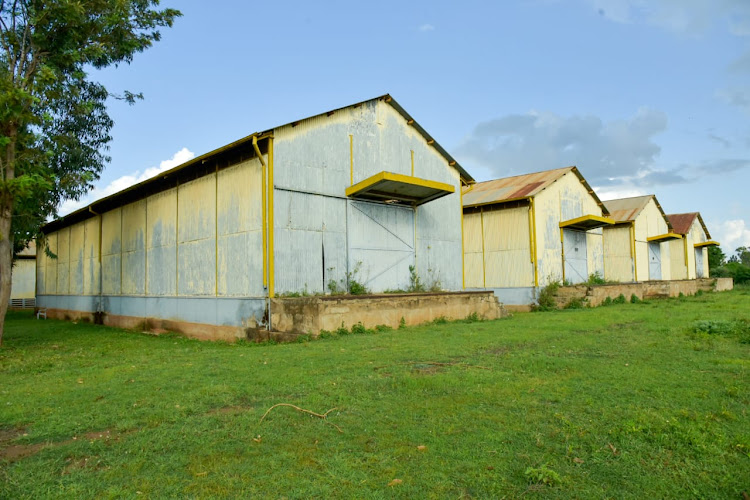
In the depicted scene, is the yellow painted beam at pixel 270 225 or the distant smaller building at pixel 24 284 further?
the distant smaller building at pixel 24 284

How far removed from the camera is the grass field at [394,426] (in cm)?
353

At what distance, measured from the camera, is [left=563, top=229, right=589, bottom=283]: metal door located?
23.3m

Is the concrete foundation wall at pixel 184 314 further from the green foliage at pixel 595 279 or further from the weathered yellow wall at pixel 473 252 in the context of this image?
the green foliage at pixel 595 279

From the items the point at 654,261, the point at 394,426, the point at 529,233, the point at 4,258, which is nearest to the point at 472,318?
the point at 529,233

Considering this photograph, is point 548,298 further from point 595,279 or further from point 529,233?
point 595,279

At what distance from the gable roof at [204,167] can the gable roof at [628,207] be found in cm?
1617

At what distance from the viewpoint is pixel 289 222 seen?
12.9 meters

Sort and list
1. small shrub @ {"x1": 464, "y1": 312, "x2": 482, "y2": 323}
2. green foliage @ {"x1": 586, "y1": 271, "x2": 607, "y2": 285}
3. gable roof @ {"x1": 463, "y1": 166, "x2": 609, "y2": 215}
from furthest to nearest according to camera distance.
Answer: green foliage @ {"x1": 586, "y1": 271, "x2": 607, "y2": 285}
gable roof @ {"x1": 463, "y1": 166, "x2": 609, "y2": 215}
small shrub @ {"x1": 464, "y1": 312, "x2": 482, "y2": 323}

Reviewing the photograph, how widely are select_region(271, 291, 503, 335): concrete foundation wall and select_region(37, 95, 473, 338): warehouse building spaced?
0.79m

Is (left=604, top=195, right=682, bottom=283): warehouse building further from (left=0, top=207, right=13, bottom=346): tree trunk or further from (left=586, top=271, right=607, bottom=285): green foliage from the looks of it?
(left=0, top=207, right=13, bottom=346): tree trunk

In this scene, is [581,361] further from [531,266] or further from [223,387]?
[531,266]

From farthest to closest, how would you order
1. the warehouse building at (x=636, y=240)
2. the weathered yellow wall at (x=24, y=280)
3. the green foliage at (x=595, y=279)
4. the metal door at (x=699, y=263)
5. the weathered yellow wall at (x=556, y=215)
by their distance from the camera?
the metal door at (x=699, y=263)
the weathered yellow wall at (x=24, y=280)
the warehouse building at (x=636, y=240)
the green foliage at (x=595, y=279)
the weathered yellow wall at (x=556, y=215)

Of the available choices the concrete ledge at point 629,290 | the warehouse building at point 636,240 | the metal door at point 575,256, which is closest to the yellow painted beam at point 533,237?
the concrete ledge at point 629,290

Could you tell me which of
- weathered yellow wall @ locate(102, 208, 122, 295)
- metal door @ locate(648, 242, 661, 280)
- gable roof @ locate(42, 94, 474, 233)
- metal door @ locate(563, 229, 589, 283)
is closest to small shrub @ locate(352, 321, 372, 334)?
gable roof @ locate(42, 94, 474, 233)
